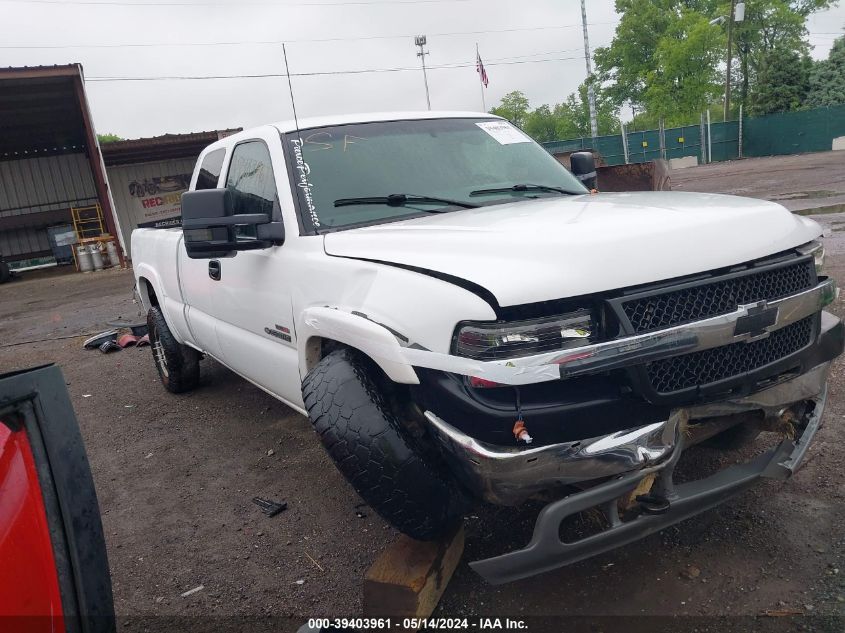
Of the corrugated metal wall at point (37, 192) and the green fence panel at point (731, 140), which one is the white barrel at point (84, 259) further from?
the green fence panel at point (731, 140)

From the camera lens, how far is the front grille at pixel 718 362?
2242mm

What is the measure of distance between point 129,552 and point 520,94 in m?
76.1

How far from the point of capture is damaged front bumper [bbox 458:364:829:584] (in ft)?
7.04

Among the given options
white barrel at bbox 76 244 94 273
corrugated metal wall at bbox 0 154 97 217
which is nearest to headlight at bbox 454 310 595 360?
white barrel at bbox 76 244 94 273

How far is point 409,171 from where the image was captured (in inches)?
139

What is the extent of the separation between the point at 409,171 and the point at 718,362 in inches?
71.3

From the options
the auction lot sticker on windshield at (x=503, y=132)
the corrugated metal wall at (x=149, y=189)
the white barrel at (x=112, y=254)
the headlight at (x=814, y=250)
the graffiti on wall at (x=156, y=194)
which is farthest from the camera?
the graffiti on wall at (x=156, y=194)

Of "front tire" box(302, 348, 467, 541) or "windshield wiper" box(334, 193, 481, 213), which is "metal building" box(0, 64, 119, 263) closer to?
"windshield wiper" box(334, 193, 481, 213)

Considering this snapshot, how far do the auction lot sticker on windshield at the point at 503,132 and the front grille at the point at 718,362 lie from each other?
6.45 ft

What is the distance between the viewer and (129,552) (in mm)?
3389

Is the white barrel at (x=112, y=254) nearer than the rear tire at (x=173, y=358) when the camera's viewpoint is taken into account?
No

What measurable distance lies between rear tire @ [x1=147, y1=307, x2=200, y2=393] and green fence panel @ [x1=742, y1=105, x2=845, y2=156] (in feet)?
125

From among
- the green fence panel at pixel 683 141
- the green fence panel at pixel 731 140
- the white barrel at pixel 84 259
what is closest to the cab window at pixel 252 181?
the white barrel at pixel 84 259

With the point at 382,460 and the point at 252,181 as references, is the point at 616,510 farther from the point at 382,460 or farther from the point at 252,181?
the point at 252,181
